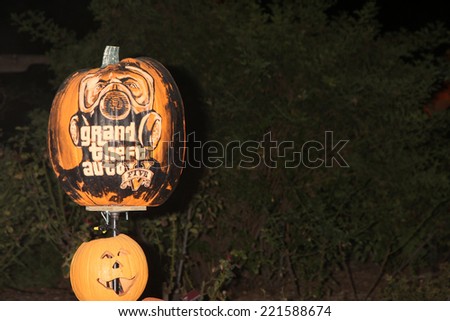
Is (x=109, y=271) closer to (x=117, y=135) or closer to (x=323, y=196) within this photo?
(x=117, y=135)

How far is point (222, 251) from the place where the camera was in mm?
5406

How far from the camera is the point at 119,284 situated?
12.2 ft

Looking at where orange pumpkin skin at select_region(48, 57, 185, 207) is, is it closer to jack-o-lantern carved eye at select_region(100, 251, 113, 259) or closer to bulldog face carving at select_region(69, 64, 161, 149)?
bulldog face carving at select_region(69, 64, 161, 149)

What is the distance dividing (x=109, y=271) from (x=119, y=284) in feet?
0.38

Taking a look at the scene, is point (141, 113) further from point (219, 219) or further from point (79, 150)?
point (219, 219)

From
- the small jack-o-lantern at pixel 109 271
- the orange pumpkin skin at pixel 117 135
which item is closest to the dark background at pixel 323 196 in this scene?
the small jack-o-lantern at pixel 109 271

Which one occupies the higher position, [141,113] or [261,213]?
[141,113]

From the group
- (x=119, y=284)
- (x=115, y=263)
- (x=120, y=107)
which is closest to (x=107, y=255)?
(x=115, y=263)

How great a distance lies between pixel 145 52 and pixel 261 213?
1418mm

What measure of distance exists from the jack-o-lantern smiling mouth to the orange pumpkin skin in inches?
15.0

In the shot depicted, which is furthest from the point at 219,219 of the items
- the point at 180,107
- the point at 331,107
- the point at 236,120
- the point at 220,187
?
the point at 180,107

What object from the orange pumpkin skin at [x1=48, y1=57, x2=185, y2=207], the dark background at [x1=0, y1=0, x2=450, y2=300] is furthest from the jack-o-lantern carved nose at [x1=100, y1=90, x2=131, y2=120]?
the dark background at [x1=0, y1=0, x2=450, y2=300]

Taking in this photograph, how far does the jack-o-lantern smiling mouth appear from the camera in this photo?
368 cm

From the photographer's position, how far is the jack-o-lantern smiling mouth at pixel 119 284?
3680 mm
